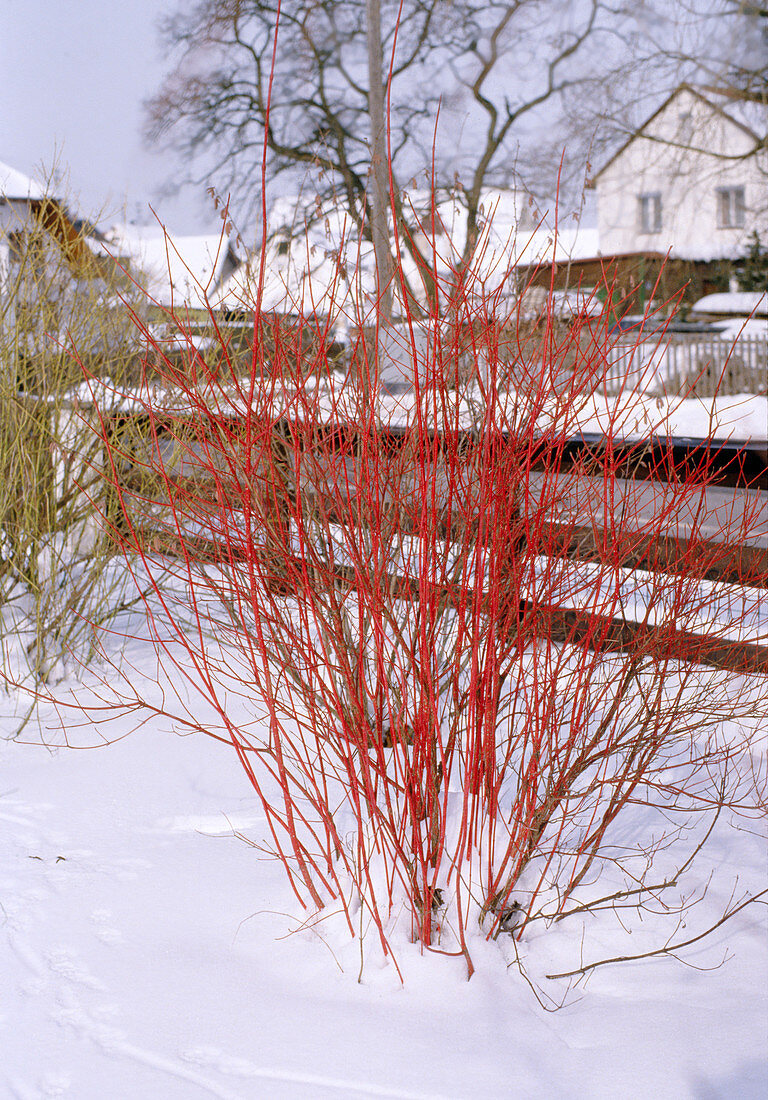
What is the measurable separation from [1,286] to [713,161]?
1476cm

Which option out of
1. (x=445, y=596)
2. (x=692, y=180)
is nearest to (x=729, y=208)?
(x=692, y=180)

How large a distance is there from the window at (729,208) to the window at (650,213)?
1401 millimetres

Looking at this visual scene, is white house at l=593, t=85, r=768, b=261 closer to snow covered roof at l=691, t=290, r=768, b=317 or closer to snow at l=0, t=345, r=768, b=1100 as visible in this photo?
snow covered roof at l=691, t=290, r=768, b=317

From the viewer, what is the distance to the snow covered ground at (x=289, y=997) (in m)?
2.46

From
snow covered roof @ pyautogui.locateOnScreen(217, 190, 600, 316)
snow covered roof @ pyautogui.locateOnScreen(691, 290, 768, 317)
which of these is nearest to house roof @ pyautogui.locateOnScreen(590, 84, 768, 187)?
snow covered roof @ pyautogui.locateOnScreen(691, 290, 768, 317)

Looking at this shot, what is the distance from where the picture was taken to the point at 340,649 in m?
2.65

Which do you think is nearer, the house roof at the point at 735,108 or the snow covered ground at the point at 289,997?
the snow covered ground at the point at 289,997

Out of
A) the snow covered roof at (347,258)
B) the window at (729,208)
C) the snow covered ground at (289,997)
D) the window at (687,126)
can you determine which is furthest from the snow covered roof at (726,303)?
the snow covered ground at (289,997)

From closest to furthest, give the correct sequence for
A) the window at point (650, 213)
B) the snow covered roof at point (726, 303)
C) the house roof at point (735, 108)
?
the house roof at point (735, 108)
the snow covered roof at point (726, 303)
the window at point (650, 213)

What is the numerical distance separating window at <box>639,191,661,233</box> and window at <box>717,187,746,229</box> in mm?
1401

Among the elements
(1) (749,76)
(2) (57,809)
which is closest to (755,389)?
(1) (749,76)

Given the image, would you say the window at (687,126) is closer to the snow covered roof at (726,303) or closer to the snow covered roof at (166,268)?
the snow covered roof at (726,303)

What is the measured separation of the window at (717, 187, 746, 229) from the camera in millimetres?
22806

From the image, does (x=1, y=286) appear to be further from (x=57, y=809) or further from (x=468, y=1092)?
(x=468, y=1092)
